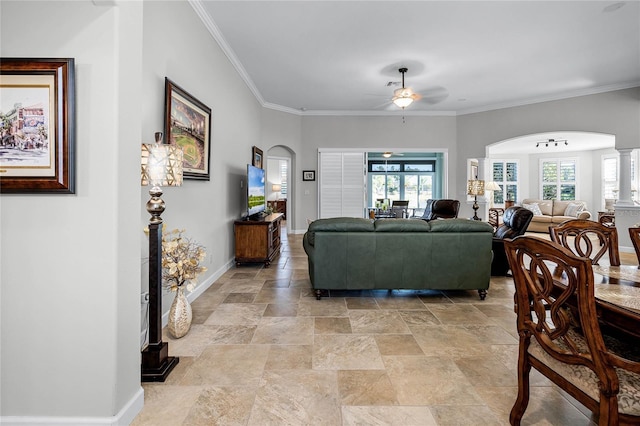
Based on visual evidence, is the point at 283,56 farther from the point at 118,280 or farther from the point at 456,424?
the point at 456,424

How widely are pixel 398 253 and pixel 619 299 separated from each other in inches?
76.4

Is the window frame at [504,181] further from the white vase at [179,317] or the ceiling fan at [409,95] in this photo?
the white vase at [179,317]

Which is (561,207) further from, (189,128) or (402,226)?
(189,128)

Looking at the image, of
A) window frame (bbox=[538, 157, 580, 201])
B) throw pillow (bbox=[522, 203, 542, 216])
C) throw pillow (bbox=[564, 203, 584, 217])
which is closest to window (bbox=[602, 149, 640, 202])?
window frame (bbox=[538, 157, 580, 201])

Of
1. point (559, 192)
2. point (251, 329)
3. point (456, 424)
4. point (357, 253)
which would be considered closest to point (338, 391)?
point (456, 424)

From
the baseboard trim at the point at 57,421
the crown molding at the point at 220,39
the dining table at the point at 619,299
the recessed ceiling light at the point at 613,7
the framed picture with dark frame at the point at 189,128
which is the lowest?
the baseboard trim at the point at 57,421

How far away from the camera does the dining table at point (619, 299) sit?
1.16 meters

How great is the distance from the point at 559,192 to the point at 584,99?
5.97m

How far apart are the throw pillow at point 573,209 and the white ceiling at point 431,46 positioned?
423 cm

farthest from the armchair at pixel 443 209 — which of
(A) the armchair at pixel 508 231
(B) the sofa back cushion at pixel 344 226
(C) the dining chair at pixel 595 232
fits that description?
(C) the dining chair at pixel 595 232

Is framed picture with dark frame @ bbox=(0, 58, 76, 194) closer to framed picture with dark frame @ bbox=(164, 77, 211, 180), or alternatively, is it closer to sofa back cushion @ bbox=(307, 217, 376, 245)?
framed picture with dark frame @ bbox=(164, 77, 211, 180)

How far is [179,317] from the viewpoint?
2396 mm

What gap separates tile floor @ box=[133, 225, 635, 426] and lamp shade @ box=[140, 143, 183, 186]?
4.09ft

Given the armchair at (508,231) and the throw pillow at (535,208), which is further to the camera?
the throw pillow at (535,208)
